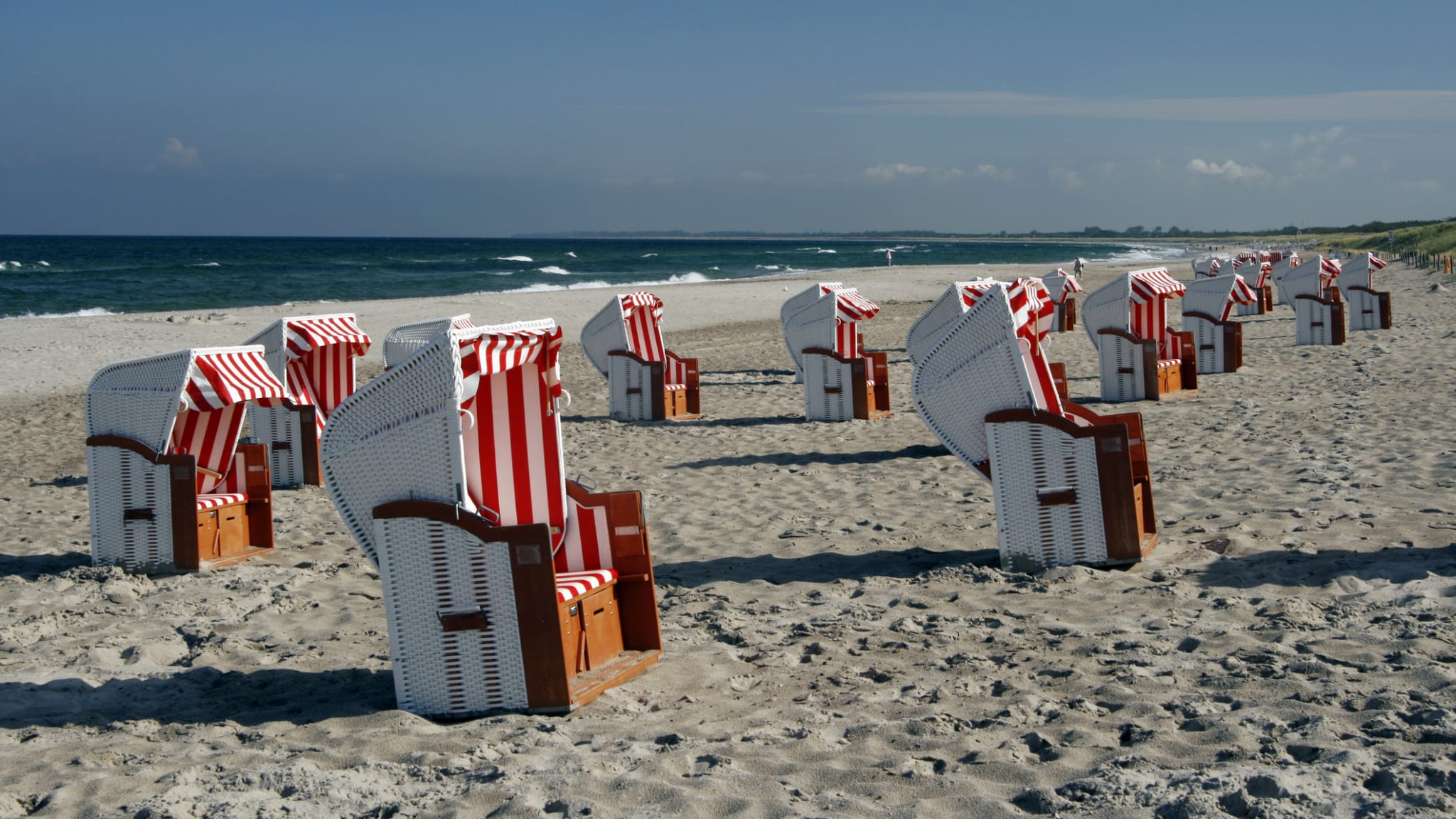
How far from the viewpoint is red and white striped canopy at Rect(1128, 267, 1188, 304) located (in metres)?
12.3

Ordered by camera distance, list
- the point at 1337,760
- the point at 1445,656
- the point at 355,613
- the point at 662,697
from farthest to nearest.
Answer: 1. the point at 355,613
2. the point at 662,697
3. the point at 1445,656
4. the point at 1337,760

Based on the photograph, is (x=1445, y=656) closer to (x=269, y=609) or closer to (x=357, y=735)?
(x=357, y=735)

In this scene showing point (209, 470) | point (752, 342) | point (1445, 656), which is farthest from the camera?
point (752, 342)

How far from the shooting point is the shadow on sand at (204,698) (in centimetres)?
412

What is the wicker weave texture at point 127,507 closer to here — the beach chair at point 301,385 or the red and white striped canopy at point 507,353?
the beach chair at point 301,385

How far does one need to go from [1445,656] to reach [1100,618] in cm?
124

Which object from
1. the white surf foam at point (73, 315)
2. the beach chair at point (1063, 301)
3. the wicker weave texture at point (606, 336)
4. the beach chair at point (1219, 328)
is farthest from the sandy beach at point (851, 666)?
the white surf foam at point (73, 315)

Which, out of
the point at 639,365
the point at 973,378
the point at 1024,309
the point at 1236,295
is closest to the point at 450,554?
the point at 973,378

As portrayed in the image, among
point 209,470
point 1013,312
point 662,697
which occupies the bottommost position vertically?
point 662,697

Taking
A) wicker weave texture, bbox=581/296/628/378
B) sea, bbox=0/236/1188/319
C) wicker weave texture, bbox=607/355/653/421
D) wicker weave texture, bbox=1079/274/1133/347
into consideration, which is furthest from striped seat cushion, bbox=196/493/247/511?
sea, bbox=0/236/1188/319

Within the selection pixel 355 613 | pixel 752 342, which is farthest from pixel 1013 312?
Answer: pixel 752 342

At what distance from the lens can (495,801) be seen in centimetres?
320

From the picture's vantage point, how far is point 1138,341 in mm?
11617

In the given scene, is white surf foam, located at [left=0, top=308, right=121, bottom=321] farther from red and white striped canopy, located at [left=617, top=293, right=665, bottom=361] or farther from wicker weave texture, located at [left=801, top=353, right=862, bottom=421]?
wicker weave texture, located at [left=801, top=353, right=862, bottom=421]
